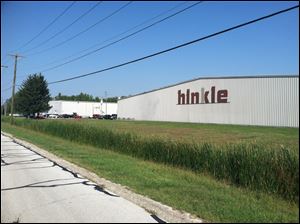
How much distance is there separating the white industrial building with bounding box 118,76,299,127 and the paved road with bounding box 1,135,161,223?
134 feet

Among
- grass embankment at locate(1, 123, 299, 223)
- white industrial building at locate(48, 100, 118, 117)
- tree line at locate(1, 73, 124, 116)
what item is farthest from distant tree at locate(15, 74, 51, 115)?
white industrial building at locate(48, 100, 118, 117)

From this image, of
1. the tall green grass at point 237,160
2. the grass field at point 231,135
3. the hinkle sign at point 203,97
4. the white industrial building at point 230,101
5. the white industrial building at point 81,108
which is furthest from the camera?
the white industrial building at point 81,108

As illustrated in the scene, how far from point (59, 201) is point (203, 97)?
64972 mm

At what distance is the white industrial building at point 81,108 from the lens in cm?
16150

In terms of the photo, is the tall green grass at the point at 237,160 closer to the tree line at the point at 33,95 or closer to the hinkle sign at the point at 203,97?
the hinkle sign at the point at 203,97

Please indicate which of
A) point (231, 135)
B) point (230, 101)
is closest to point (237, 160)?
point (231, 135)

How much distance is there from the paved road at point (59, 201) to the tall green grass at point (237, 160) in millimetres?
3394

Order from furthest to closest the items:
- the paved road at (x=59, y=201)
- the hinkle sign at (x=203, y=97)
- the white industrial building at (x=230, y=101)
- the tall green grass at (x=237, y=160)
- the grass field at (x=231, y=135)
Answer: the hinkle sign at (x=203, y=97), the white industrial building at (x=230, y=101), the grass field at (x=231, y=135), the tall green grass at (x=237, y=160), the paved road at (x=59, y=201)

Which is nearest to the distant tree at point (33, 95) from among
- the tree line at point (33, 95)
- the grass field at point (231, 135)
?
the tree line at point (33, 95)

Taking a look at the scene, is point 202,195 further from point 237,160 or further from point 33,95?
point 33,95

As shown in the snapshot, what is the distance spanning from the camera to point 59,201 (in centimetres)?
948

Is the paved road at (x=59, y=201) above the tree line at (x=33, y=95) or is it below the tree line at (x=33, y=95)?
below

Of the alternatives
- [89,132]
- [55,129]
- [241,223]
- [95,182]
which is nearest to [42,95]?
[55,129]

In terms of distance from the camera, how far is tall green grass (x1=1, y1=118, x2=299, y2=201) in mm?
10430
